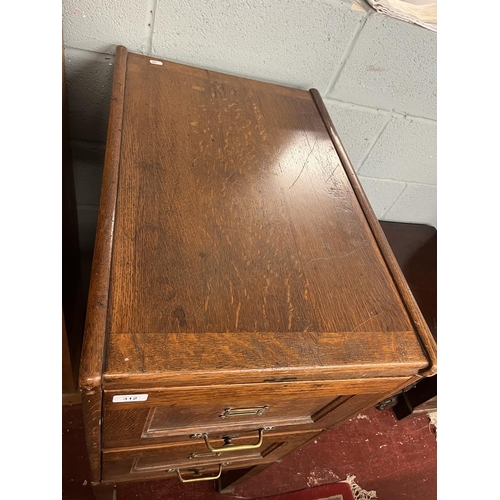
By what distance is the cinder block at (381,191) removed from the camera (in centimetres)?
128

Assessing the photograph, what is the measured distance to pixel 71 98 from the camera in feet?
2.91

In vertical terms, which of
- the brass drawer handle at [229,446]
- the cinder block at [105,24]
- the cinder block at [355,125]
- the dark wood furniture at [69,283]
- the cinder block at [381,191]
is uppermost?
the cinder block at [105,24]

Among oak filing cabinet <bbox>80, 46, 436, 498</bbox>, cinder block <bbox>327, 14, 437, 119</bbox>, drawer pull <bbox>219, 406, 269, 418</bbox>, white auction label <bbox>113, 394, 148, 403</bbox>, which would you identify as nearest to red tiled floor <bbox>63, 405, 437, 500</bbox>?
oak filing cabinet <bbox>80, 46, 436, 498</bbox>

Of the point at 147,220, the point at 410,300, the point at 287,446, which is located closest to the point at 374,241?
the point at 410,300

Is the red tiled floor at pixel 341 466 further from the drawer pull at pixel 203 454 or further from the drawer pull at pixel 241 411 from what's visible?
the drawer pull at pixel 241 411

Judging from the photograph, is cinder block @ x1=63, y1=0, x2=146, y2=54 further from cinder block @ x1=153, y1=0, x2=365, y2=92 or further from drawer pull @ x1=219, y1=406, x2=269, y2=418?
drawer pull @ x1=219, y1=406, x2=269, y2=418

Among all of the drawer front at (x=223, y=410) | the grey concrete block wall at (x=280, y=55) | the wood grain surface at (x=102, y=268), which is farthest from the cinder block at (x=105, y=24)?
the drawer front at (x=223, y=410)

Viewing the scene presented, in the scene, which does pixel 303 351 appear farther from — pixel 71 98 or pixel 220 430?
pixel 71 98

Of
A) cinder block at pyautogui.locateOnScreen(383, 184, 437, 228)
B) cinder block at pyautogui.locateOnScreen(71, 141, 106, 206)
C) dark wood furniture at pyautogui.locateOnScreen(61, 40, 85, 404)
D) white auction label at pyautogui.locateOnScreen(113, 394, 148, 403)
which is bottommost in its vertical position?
white auction label at pyautogui.locateOnScreen(113, 394, 148, 403)

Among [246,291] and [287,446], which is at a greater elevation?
[246,291]

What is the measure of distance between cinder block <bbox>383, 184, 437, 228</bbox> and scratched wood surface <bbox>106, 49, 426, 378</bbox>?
0.65 m

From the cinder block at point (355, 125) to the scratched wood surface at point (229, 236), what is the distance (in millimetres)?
260

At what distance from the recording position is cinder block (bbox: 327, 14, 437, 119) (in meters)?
0.89
